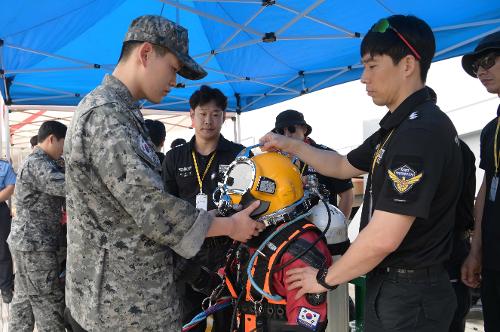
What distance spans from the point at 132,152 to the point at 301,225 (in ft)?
2.45

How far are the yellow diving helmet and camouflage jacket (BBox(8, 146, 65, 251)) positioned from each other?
1693 mm

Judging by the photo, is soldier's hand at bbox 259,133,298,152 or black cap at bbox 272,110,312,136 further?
black cap at bbox 272,110,312,136

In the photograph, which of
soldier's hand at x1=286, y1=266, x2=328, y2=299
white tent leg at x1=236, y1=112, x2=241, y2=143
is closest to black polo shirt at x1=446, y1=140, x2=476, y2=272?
soldier's hand at x1=286, y1=266, x2=328, y2=299

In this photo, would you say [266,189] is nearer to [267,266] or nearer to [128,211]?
[267,266]

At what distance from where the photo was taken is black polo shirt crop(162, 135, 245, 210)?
2850 millimetres

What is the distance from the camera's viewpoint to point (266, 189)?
162 centimetres

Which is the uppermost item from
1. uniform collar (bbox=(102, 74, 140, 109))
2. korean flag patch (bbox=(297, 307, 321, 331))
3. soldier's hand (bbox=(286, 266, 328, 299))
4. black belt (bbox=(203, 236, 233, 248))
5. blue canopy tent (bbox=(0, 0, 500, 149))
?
blue canopy tent (bbox=(0, 0, 500, 149))

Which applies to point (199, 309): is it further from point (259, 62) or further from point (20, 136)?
point (20, 136)

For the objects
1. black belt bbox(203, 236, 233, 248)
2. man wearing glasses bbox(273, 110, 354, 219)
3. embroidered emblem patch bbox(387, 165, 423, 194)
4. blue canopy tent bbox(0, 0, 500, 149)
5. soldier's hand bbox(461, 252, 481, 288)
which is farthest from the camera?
blue canopy tent bbox(0, 0, 500, 149)

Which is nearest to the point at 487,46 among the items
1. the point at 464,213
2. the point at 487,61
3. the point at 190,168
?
the point at 487,61

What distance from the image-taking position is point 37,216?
2.92 m

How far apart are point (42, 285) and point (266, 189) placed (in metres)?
2.17

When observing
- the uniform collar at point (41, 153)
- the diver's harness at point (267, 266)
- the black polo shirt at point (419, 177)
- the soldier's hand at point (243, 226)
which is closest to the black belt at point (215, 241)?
the diver's harness at point (267, 266)

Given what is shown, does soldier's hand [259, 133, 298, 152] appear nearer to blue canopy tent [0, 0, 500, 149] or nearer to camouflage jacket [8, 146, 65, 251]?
camouflage jacket [8, 146, 65, 251]
